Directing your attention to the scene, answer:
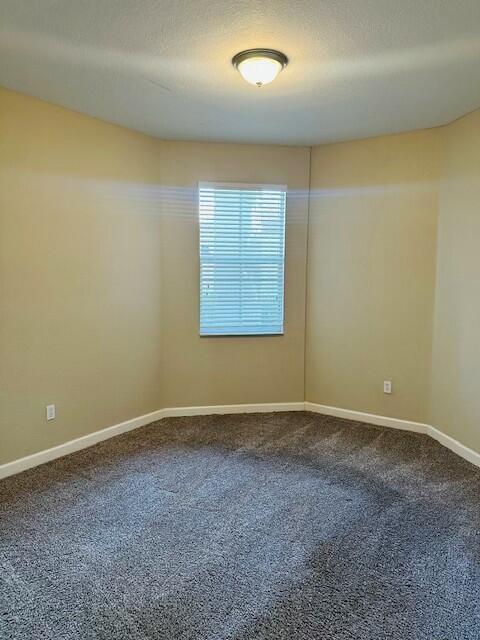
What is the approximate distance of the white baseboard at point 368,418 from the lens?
4.00 m

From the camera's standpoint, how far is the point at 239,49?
92.5 inches

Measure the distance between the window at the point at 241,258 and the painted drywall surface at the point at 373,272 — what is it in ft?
1.19

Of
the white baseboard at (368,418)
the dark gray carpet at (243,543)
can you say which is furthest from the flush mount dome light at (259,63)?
the white baseboard at (368,418)

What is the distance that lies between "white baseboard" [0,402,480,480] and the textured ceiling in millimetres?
2551

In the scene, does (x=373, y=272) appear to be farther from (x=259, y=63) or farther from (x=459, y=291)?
(x=259, y=63)

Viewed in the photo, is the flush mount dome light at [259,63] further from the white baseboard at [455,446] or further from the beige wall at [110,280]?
the white baseboard at [455,446]

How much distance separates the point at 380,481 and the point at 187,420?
1.88 m

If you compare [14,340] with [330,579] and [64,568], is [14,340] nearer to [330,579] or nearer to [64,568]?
[64,568]

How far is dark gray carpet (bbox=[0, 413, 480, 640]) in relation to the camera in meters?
1.84

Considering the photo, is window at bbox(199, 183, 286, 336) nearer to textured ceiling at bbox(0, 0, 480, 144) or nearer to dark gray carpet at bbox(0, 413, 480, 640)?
textured ceiling at bbox(0, 0, 480, 144)

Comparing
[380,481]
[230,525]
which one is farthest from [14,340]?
[380,481]

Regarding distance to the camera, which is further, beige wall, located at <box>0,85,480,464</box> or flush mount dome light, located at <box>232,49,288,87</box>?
beige wall, located at <box>0,85,480,464</box>

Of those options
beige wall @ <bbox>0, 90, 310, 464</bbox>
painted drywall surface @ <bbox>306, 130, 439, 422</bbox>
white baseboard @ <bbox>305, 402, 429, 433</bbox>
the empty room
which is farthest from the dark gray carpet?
painted drywall surface @ <bbox>306, 130, 439, 422</bbox>

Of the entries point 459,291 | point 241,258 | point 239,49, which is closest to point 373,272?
point 459,291
